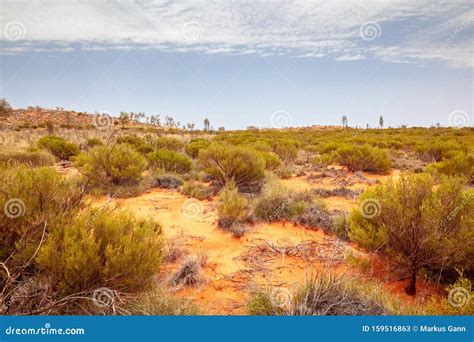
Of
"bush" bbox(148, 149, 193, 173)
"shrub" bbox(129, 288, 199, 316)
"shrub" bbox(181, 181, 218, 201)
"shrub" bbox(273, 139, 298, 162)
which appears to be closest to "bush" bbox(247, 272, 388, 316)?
"shrub" bbox(129, 288, 199, 316)

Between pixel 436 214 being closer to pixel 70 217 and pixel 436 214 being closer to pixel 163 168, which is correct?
pixel 70 217

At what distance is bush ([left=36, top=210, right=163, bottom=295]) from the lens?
298 cm

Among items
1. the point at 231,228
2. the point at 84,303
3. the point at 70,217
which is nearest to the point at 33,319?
the point at 84,303

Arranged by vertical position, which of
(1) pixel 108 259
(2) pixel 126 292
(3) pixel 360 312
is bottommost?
(3) pixel 360 312

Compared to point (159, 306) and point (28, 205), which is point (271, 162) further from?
point (159, 306)

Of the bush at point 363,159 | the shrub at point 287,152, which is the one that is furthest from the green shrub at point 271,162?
the bush at point 363,159

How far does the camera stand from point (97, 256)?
310 centimetres

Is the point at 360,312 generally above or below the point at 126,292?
below

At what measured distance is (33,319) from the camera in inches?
107

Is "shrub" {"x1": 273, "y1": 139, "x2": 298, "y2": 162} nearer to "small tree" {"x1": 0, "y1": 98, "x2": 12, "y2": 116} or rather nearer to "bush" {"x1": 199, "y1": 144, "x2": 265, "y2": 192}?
"bush" {"x1": 199, "y1": 144, "x2": 265, "y2": 192}

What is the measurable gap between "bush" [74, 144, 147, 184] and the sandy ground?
1562 mm

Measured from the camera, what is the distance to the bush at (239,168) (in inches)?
356

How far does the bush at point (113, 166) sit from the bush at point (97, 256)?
18.1ft

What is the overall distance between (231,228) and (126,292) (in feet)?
9.30
